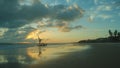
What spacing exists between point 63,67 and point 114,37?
18649cm

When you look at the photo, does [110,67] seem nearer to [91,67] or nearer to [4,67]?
[91,67]

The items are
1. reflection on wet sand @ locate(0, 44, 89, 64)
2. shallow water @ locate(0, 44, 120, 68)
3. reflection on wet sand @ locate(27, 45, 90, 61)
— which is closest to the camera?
shallow water @ locate(0, 44, 120, 68)

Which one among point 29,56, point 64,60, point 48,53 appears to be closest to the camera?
point 64,60

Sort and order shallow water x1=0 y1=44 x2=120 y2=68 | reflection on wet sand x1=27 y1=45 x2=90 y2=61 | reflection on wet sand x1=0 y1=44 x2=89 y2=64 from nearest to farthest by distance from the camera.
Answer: shallow water x1=0 y1=44 x2=120 y2=68
reflection on wet sand x1=0 y1=44 x2=89 y2=64
reflection on wet sand x1=27 y1=45 x2=90 y2=61

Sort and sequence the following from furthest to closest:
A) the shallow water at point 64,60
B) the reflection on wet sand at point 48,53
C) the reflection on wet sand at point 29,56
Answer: the reflection on wet sand at point 48,53
the reflection on wet sand at point 29,56
the shallow water at point 64,60

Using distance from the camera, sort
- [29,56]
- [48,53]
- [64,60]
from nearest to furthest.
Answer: [64,60]
[29,56]
[48,53]

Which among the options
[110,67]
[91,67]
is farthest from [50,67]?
[110,67]

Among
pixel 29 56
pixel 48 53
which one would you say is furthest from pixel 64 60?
pixel 48 53

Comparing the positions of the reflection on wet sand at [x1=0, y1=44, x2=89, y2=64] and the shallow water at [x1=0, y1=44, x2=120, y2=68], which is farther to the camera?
the reflection on wet sand at [x1=0, y1=44, x2=89, y2=64]

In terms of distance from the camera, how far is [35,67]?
2003 centimetres

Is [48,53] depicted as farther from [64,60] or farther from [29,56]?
[64,60]

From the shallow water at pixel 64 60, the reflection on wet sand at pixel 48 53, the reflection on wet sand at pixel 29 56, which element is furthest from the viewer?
the reflection on wet sand at pixel 48 53

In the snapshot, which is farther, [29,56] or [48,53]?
[48,53]

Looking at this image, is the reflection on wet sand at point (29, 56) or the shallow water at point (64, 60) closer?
the shallow water at point (64, 60)
